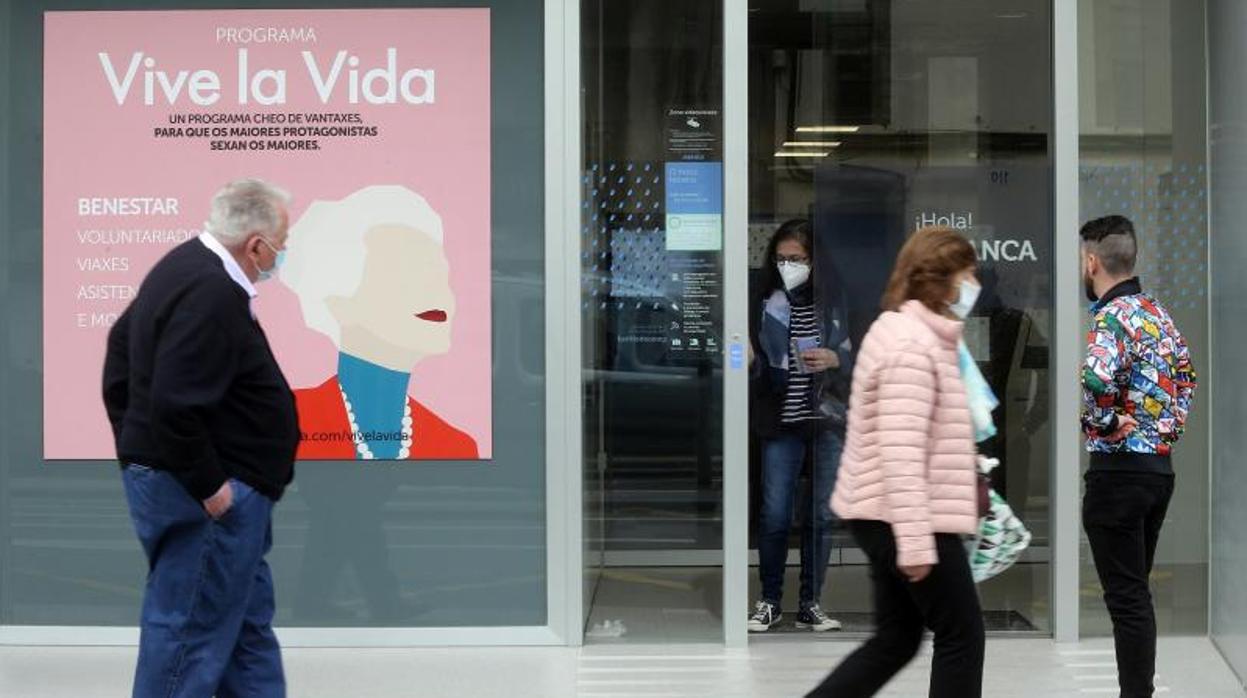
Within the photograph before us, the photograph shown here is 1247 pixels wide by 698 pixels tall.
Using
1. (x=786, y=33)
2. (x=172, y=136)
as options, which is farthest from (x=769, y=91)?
(x=172, y=136)

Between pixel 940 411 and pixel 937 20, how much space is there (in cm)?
343

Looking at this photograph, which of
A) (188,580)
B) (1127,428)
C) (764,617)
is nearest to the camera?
(188,580)

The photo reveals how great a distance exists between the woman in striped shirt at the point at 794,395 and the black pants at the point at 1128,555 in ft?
6.89

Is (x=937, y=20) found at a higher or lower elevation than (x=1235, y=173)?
higher

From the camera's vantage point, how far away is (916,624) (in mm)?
5000

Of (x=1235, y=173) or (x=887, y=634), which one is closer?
(x=887, y=634)

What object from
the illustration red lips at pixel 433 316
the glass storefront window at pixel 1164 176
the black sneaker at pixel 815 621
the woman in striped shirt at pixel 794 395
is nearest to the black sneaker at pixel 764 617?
the woman in striped shirt at pixel 794 395

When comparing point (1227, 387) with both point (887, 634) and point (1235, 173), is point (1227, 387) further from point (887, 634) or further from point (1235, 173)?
Answer: point (887, 634)

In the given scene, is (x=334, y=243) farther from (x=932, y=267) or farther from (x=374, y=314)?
(x=932, y=267)

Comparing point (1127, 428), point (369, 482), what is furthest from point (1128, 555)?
point (369, 482)

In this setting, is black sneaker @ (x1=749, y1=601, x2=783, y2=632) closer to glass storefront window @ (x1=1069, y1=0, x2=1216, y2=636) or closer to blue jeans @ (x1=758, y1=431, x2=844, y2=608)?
blue jeans @ (x1=758, y1=431, x2=844, y2=608)

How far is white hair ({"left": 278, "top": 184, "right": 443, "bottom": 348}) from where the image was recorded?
7.30 m

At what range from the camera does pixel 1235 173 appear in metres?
7.12

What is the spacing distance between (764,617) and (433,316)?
2113mm
